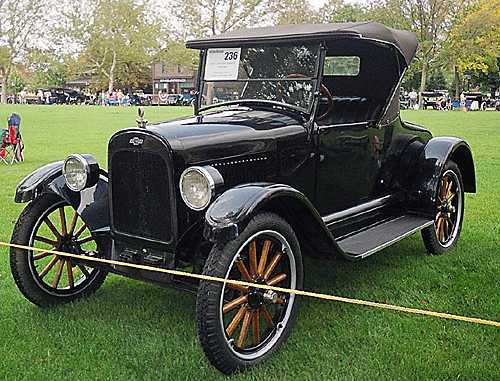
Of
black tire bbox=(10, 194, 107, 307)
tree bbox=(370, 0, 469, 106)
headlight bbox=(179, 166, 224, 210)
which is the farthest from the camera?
tree bbox=(370, 0, 469, 106)

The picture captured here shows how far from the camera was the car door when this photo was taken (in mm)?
4770

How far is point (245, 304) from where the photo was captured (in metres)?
3.63

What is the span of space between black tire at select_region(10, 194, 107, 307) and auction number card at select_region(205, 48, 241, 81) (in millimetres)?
1552

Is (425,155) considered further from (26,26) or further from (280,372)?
(26,26)

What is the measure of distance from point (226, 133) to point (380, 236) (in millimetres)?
1646

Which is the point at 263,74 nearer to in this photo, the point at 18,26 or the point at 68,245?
the point at 68,245

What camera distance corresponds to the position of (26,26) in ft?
179

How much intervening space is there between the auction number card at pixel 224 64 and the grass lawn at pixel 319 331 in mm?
1716

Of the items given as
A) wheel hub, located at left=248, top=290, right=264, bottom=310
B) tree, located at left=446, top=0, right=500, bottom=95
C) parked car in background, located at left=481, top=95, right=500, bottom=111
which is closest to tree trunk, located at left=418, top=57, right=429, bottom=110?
tree, located at left=446, top=0, right=500, bottom=95

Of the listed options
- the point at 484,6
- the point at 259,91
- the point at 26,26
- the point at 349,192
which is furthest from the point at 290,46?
the point at 26,26

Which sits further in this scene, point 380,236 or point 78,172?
point 380,236

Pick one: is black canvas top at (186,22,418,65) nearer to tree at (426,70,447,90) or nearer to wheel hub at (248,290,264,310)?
wheel hub at (248,290,264,310)

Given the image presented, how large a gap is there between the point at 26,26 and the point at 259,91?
2173 inches

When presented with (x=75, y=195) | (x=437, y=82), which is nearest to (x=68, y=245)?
(x=75, y=195)
